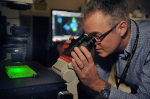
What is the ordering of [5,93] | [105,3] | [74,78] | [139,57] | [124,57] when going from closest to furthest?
[5,93]
[74,78]
[105,3]
[139,57]
[124,57]

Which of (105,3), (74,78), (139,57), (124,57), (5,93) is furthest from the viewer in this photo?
(124,57)

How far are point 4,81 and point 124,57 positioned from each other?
2.91 ft

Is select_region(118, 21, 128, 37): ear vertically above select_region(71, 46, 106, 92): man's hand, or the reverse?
select_region(118, 21, 128, 37): ear

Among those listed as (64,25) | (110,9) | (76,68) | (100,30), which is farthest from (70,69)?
(64,25)

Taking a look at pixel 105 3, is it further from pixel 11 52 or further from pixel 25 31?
pixel 11 52

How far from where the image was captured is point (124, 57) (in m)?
1.21

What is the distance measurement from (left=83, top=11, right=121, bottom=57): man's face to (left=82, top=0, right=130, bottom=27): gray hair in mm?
32

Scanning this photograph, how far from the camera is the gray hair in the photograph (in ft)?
3.24

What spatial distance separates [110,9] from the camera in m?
1.00

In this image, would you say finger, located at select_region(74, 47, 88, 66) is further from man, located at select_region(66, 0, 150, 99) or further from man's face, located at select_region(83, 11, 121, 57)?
man's face, located at select_region(83, 11, 121, 57)

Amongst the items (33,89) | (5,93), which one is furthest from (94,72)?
(5,93)

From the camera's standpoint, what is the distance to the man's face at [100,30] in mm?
972

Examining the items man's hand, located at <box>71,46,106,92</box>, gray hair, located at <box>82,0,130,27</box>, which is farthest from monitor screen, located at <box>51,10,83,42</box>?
man's hand, located at <box>71,46,106,92</box>

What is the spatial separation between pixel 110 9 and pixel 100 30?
0.16m
